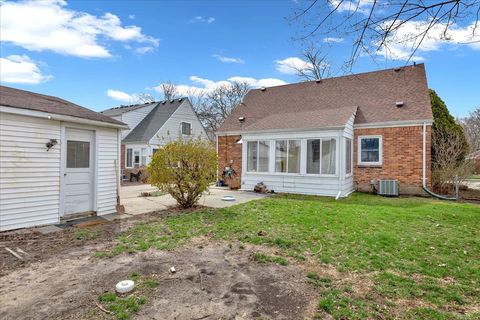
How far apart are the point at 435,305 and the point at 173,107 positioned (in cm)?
2489

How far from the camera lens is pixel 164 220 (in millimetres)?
7414

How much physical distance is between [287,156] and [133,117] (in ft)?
59.6

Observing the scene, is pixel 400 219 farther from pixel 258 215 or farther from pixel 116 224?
pixel 116 224

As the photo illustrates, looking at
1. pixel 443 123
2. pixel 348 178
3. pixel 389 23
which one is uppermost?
pixel 443 123

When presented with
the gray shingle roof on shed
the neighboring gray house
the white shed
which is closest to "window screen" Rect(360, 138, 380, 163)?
the white shed

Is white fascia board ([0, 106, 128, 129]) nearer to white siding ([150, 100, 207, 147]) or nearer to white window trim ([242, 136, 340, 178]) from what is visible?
white window trim ([242, 136, 340, 178])

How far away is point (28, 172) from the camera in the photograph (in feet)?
21.0

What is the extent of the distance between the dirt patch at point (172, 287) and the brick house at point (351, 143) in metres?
7.78

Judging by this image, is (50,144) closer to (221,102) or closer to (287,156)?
(287,156)

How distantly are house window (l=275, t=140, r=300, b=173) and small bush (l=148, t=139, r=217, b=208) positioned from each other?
4.56 metres

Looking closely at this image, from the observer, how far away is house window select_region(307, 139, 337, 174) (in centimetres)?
1151

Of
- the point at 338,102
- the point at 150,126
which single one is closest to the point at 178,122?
the point at 150,126

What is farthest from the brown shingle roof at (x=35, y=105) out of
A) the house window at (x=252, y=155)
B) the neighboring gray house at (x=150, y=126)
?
the neighboring gray house at (x=150, y=126)

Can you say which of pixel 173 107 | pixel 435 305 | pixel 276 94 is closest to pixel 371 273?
pixel 435 305
